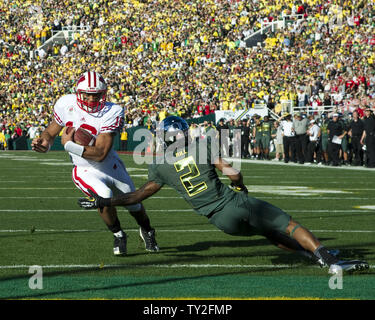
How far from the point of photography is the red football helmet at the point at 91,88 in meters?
7.71

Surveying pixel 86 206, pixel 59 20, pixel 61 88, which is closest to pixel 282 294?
pixel 86 206

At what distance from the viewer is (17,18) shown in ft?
176

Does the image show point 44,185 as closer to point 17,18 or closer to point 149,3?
point 149,3

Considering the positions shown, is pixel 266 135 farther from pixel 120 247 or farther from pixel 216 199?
pixel 216 199

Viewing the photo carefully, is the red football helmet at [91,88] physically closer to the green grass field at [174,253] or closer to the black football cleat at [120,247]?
the black football cleat at [120,247]

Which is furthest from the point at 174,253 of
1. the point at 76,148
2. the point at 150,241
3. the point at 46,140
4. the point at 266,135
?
the point at 266,135

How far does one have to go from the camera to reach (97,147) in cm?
766

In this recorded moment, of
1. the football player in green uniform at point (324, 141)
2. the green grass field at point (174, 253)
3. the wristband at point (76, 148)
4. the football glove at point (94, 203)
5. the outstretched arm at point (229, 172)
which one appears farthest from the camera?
the football player in green uniform at point (324, 141)

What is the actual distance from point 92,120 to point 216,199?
182 centimetres

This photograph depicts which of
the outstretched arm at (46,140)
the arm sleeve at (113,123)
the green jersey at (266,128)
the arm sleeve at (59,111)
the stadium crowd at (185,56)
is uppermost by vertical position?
the stadium crowd at (185,56)

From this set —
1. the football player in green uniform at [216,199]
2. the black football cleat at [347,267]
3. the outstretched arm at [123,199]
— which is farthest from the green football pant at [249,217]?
the outstretched arm at [123,199]
